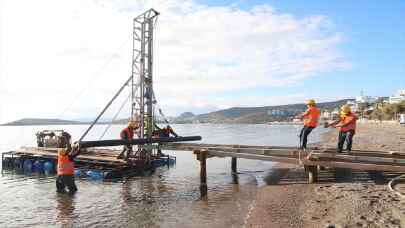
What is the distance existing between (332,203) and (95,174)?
15.1 meters

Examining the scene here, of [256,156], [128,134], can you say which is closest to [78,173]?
[128,134]

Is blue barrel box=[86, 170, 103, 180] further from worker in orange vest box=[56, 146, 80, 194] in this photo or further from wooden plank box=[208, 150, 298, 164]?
wooden plank box=[208, 150, 298, 164]

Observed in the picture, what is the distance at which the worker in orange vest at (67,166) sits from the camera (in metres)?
17.2

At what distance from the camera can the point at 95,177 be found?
22938 millimetres

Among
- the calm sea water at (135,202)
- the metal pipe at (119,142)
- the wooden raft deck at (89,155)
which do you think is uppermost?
the metal pipe at (119,142)

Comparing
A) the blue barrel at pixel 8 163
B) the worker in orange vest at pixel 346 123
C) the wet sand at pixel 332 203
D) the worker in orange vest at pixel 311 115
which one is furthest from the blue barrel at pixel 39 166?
the worker in orange vest at pixel 346 123

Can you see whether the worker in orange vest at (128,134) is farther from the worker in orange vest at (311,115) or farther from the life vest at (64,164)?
the worker in orange vest at (311,115)

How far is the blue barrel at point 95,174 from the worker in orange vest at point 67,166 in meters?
4.39

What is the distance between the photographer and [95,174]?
75.7 feet

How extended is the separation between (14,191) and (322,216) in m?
16.8

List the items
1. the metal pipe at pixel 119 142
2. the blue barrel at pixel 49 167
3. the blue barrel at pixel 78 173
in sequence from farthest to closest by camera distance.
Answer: the blue barrel at pixel 49 167 < the blue barrel at pixel 78 173 < the metal pipe at pixel 119 142

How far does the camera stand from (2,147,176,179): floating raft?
2358cm

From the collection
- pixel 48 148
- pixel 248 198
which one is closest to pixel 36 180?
pixel 48 148

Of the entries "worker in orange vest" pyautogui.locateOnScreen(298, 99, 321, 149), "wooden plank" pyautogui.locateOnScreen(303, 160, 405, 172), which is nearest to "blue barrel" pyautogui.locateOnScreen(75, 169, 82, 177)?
"worker in orange vest" pyautogui.locateOnScreen(298, 99, 321, 149)
